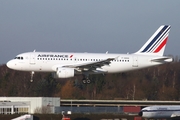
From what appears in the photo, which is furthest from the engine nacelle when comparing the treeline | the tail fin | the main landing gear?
the treeline

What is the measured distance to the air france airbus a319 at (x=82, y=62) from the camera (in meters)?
70.6

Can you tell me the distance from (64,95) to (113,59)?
35.4 meters

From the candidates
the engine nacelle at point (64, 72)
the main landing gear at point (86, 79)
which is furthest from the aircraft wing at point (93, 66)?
the main landing gear at point (86, 79)

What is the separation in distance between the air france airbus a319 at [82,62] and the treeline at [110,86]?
16.0 metres

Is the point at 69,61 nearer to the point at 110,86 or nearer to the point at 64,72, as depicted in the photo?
the point at 64,72

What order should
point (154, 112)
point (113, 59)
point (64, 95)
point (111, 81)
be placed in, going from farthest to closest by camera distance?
point (64, 95)
point (111, 81)
point (154, 112)
point (113, 59)

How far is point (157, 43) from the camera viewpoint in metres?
78.9

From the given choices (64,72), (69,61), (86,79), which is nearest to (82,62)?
(69,61)

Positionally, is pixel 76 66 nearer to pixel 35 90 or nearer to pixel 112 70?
pixel 112 70

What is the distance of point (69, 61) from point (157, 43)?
44.9ft

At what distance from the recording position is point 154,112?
247 feet

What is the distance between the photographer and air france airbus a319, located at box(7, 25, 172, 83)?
70.6m

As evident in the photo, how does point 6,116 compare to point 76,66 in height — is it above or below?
below

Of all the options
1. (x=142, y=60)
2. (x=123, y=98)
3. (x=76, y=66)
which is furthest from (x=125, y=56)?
(x=123, y=98)
